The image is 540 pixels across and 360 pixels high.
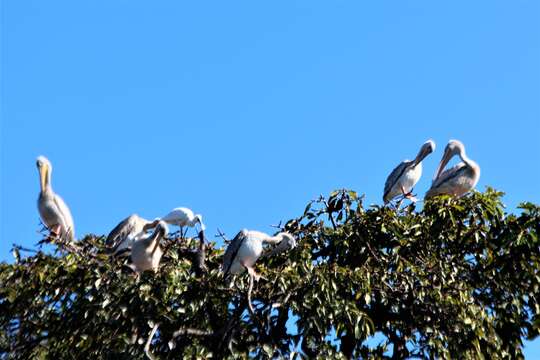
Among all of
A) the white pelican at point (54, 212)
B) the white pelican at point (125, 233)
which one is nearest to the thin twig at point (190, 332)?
the white pelican at point (125, 233)

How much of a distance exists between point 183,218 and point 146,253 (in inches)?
45.4

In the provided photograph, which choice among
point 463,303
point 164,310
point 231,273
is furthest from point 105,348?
point 463,303

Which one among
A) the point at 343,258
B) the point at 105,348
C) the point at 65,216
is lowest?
the point at 105,348

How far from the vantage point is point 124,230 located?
491 inches

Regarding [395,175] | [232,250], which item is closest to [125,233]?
[232,250]

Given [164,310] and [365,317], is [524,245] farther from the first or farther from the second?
[164,310]

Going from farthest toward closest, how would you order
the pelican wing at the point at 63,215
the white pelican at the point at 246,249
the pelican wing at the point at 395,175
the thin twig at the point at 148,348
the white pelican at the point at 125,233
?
the pelican wing at the point at 395,175
the pelican wing at the point at 63,215
the white pelican at the point at 125,233
the white pelican at the point at 246,249
the thin twig at the point at 148,348

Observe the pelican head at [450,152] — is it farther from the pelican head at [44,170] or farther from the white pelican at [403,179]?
the pelican head at [44,170]

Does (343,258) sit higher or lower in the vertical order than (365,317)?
higher

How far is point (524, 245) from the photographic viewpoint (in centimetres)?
1079

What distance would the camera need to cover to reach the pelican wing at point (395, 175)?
45.0 feet

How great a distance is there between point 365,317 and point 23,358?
3421 mm

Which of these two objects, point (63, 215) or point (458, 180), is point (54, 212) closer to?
point (63, 215)

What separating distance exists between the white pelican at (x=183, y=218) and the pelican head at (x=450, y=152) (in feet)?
12.9
